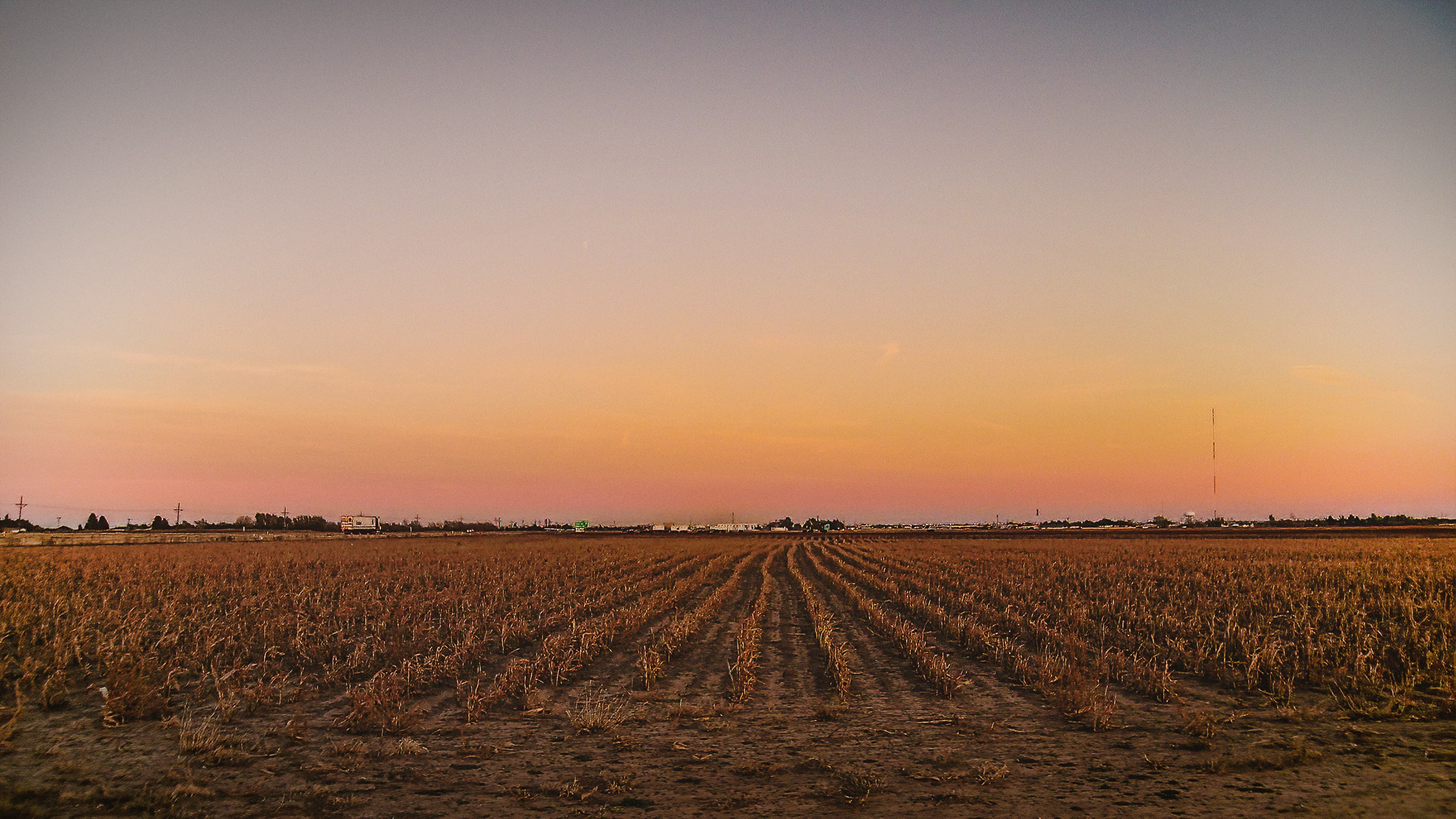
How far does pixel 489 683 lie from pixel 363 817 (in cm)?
547

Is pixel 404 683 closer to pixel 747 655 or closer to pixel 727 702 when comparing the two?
pixel 727 702

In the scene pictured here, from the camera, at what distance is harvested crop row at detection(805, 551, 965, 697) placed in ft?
39.4

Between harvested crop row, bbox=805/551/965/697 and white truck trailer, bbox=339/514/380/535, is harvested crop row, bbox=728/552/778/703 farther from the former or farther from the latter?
white truck trailer, bbox=339/514/380/535

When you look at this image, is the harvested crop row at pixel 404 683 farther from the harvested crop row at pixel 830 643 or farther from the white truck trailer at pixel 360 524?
the white truck trailer at pixel 360 524

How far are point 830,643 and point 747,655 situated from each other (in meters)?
1.93

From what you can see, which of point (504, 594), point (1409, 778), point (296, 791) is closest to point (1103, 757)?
point (1409, 778)

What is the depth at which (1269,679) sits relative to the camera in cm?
1188

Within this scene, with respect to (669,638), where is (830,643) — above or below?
above

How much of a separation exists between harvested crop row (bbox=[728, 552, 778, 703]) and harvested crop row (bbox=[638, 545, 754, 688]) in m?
1.04

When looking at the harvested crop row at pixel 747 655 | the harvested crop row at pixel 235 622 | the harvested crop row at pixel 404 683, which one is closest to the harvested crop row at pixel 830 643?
the harvested crop row at pixel 747 655

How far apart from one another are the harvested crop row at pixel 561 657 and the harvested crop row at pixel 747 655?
8.25 ft

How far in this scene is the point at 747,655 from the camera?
14141 millimetres

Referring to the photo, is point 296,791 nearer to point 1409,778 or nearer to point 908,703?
point 908,703

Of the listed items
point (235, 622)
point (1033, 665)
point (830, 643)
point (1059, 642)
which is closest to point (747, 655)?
point (830, 643)
